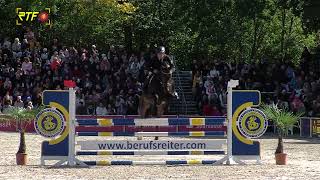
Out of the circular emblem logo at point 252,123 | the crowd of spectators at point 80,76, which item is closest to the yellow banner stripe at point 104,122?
the circular emblem logo at point 252,123

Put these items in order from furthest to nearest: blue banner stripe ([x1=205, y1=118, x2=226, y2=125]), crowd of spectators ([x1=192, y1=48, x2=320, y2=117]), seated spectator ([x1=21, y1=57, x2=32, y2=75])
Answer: seated spectator ([x1=21, y1=57, x2=32, y2=75]) < crowd of spectators ([x1=192, y1=48, x2=320, y2=117]) < blue banner stripe ([x1=205, y1=118, x2=226, y2=125])

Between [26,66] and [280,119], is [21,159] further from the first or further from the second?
[26,66]

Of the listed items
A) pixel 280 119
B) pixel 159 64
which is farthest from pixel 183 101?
pixel 280 119

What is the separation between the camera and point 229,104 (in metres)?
14.6

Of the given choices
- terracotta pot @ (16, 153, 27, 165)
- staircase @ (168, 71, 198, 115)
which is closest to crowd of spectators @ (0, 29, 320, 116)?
staircase @ (168, 71, 198, 115)

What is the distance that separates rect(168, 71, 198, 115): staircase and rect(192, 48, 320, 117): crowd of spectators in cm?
64

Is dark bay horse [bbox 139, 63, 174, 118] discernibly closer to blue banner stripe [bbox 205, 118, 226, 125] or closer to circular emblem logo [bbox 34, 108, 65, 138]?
blue banner stripe [bbox 205, 118, 226, 125]

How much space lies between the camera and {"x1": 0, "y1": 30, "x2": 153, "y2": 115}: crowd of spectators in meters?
30.3

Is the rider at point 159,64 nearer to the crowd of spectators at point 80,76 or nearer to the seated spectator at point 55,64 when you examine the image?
the crowd of spectators at point 80,76

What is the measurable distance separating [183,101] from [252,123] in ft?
57.9

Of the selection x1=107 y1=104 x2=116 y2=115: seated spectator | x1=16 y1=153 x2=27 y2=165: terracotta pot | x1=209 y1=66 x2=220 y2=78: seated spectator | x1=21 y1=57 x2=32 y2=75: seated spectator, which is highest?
x1=21 y1=57 x2=32 y2=75: seated spectator

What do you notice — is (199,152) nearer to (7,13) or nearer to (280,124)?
(280,124)

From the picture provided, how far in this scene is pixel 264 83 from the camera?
1212 inches

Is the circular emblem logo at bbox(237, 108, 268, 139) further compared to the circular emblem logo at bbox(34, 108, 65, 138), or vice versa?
the circular emblem logo at bbox(237, 108, 268, 139)
